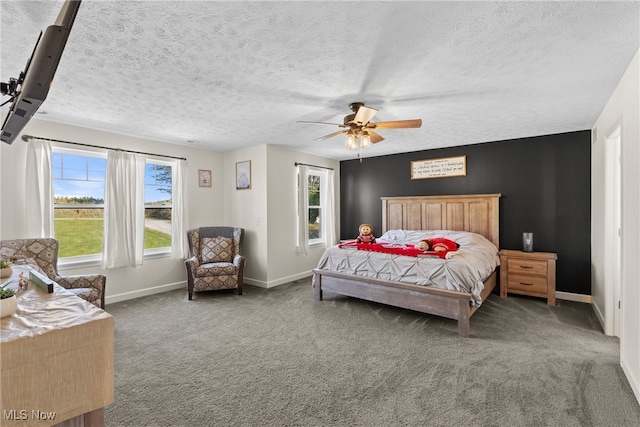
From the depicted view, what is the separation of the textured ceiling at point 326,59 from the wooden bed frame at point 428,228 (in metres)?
1.64

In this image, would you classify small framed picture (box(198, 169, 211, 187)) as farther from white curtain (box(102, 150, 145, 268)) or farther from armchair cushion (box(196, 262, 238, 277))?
armchair cushion (box(196, 262, 238, 277))

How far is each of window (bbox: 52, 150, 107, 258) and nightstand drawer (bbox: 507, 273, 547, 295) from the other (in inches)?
227

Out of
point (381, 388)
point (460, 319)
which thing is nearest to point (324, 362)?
point (381, 388)

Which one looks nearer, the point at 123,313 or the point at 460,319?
the point at 460,319

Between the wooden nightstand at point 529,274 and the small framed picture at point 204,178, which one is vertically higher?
the small framed picture at point 204,178

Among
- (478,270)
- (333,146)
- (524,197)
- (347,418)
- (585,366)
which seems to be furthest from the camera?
(333,146)

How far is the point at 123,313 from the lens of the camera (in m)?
3.78

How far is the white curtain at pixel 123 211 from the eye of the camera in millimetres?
4133

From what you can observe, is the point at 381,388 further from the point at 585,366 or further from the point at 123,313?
the point at 123,313

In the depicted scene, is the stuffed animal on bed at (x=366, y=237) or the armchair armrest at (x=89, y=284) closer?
the armchair armrest at (x=89, y=284)

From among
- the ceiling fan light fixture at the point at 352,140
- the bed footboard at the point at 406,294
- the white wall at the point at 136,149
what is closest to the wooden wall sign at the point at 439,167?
the bed footboard at the point at 406,294

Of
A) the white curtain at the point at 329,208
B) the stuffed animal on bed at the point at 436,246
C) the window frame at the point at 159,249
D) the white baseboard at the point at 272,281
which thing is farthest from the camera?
the white curtain at the point at 329,208

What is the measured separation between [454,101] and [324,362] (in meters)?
2.76

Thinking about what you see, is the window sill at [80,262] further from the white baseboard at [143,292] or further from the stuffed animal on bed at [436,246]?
the stuffed animal on bed at [436,246]
